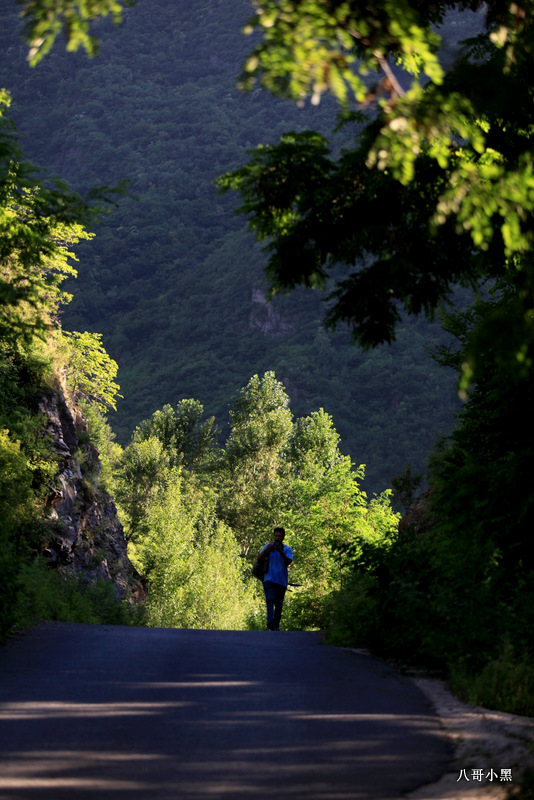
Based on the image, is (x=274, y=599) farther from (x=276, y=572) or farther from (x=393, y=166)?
(x=393, y=166)

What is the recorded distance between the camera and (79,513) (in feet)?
88.9

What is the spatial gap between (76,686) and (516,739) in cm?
367

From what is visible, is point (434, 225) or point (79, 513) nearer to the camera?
point (434, 225)

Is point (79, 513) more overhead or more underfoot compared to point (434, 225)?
more underfoot

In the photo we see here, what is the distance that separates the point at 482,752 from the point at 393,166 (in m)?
3.63

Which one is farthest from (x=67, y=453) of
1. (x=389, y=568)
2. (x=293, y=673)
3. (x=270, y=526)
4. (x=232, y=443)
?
(x=232, y=443)

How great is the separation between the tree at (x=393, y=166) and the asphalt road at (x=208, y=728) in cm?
254

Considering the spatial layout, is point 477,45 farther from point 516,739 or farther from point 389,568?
point 516,739

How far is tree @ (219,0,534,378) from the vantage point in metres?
5.28

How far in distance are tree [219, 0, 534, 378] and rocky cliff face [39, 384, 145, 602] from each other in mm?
15606

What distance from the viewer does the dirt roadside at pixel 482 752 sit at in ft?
15.6

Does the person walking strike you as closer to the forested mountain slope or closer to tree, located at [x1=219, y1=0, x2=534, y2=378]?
tree, located at [x1=219, y1=0, x2=534, y2=378]

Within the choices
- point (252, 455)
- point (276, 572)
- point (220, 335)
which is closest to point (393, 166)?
point (276, 572)

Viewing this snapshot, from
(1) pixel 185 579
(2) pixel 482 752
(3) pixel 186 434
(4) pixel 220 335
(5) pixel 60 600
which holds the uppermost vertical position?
(4) pixel 220 335
